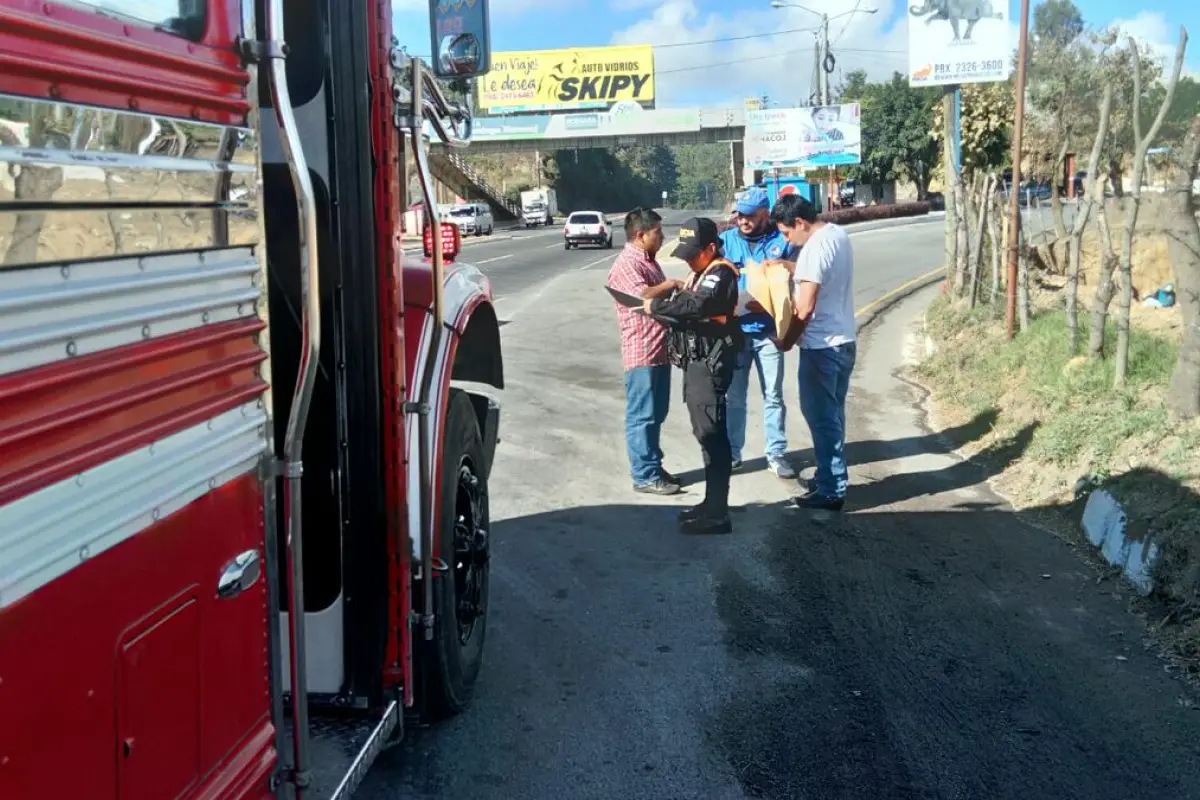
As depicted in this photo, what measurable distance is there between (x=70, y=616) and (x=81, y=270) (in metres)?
0.52

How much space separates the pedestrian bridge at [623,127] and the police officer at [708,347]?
65.3 m

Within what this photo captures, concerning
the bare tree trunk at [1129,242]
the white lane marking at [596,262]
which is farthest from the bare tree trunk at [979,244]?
the white lane marking at [596,262]

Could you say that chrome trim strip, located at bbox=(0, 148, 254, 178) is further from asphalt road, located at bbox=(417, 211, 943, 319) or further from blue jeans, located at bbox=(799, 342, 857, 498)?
asphalt road, located at bbox=(417, 211, 943, 319)

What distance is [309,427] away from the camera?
10.2ft

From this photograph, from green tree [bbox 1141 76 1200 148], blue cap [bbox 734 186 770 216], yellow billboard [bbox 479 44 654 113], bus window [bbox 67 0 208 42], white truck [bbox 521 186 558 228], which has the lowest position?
blue cap [bbox 734 186 770 216]

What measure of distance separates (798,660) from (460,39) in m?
2.69

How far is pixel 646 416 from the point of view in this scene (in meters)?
6.98

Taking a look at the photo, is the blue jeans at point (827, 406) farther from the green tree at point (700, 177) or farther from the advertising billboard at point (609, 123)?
the green tree at point (700, 177)

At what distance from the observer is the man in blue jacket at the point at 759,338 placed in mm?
7047

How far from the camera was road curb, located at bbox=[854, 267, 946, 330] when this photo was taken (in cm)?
1630

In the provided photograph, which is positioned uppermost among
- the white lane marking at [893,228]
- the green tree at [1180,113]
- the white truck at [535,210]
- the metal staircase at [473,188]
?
the metal staircase at [473,188]

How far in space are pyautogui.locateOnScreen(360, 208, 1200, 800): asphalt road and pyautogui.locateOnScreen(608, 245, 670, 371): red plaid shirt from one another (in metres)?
0.89

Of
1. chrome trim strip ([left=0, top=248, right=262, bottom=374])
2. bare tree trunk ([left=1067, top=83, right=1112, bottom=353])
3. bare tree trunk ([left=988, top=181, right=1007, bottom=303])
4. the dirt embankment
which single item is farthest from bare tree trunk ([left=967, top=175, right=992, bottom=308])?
chrome trim strip ([left=0, top=248, right=262, bottom=374])

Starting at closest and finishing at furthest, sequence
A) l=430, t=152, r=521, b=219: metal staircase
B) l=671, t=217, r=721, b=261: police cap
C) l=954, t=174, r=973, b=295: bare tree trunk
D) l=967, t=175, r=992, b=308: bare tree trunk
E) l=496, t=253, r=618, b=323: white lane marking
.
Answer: l=671, t=217, r=721, b=261: police cap
l=967, t=175, r=992, b=308: bare tree trunk
l=954, t=174, r=973, b=295: bare tree trunk
l=496, t=253, r=618, b=323: white lane marking
l=430, t=152, r=521, b=219: metal staircase
